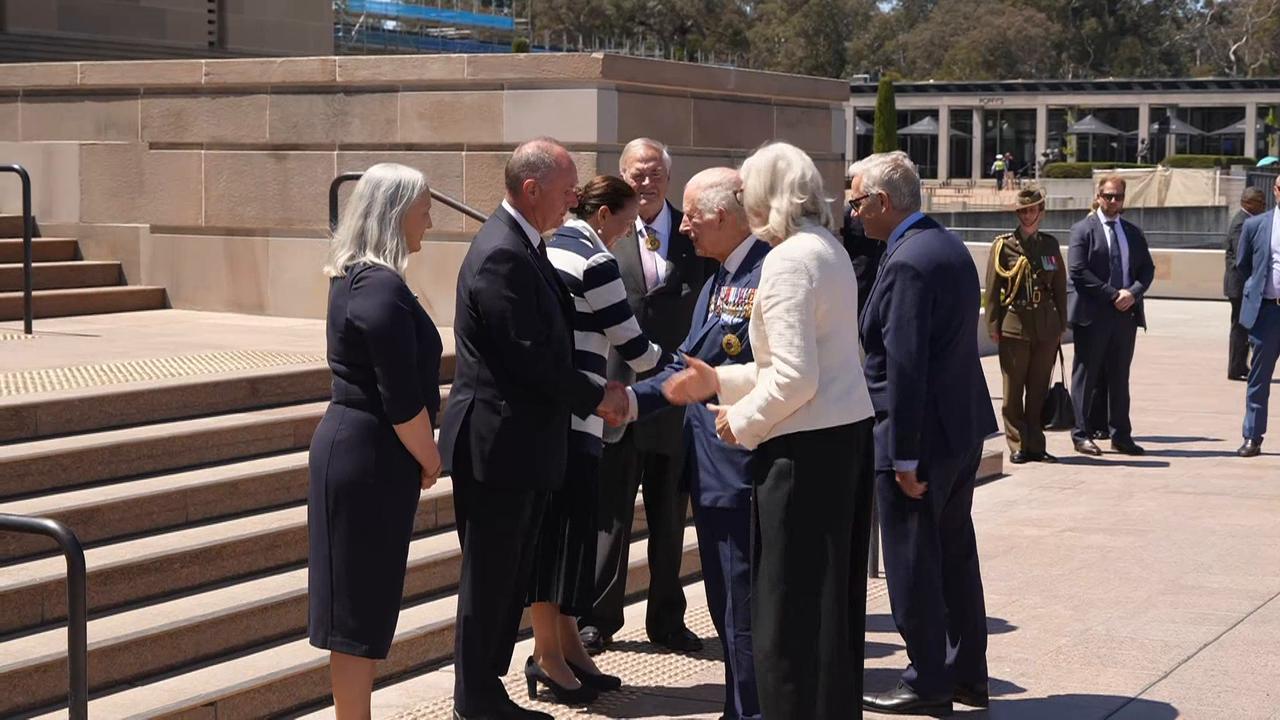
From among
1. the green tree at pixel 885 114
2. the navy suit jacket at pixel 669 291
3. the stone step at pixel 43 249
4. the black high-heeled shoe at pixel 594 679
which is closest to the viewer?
the black high-heeled shoe at pixel 594 679

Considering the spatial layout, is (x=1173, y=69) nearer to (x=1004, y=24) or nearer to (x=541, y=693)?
(x=1004, y=24)

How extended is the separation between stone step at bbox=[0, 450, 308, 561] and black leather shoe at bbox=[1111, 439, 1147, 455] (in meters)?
6.54

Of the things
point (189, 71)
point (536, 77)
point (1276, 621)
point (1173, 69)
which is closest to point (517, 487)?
point (1276, 621)

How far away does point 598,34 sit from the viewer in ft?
326

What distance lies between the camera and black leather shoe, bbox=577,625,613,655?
661 centimetres

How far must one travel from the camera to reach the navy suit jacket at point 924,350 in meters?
5.61

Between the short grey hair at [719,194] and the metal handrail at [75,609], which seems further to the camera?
the short grey hair at [719,194]

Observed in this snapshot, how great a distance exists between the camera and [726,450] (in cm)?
519

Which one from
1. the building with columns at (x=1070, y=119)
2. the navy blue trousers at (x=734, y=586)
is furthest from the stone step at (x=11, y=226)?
the building with columns at (x=1070, y=119)

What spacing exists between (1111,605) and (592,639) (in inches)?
96.0

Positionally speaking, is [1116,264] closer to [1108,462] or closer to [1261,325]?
[1261,325]

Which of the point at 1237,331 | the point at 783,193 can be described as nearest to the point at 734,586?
the point at 783,193

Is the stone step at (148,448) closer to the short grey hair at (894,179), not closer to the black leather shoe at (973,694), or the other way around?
the short grey hair at (894,179)

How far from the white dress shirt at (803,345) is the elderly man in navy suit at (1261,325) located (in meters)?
7.33
